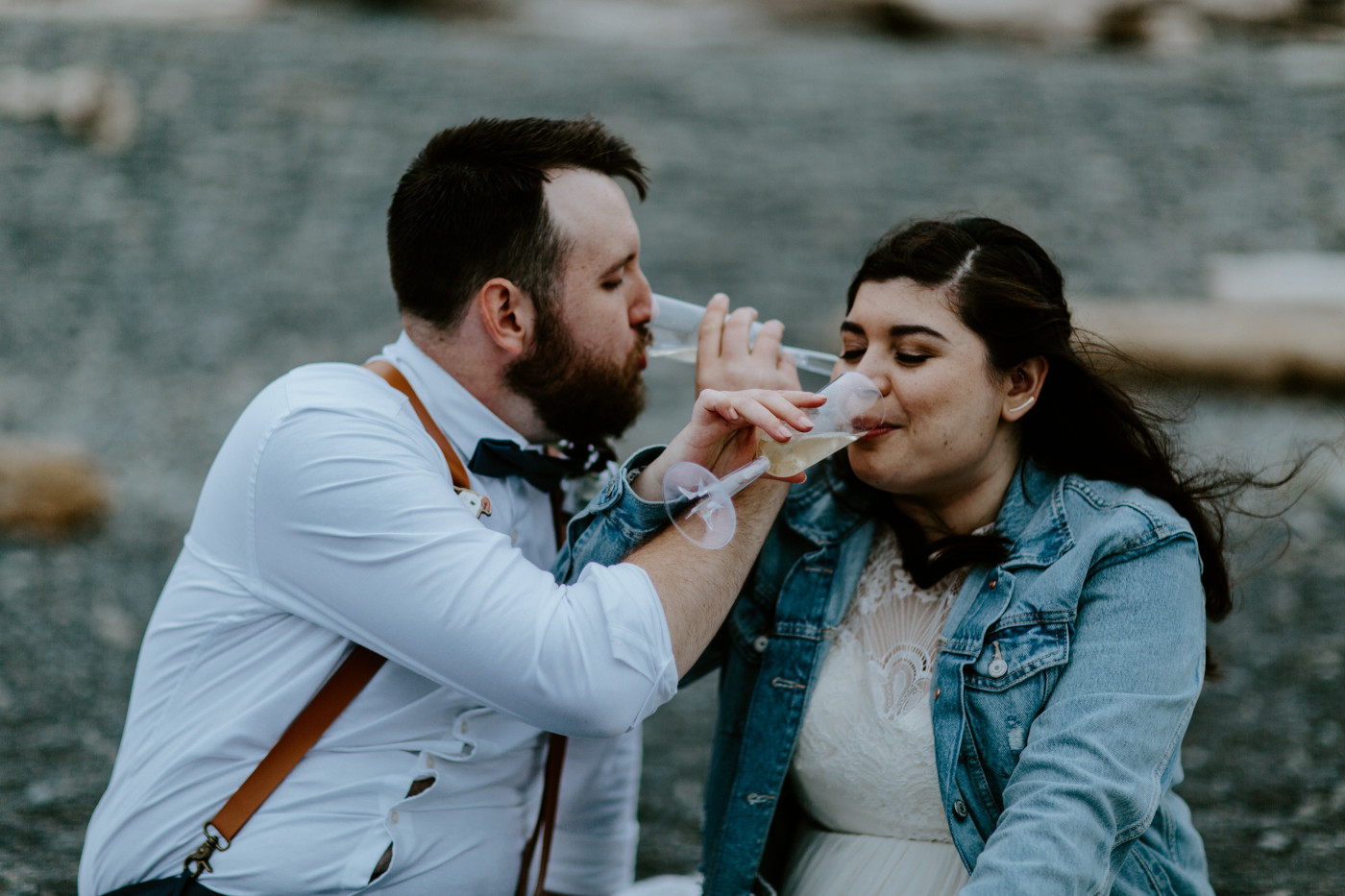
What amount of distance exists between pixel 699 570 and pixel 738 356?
0.58m

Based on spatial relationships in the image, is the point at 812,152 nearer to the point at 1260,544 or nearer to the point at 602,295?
the point at 1260,544

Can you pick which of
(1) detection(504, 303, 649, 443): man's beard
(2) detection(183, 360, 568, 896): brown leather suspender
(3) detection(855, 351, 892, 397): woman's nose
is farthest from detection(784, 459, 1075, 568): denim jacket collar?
(2) detection(183, 360, 568, 896): brown leather suspender

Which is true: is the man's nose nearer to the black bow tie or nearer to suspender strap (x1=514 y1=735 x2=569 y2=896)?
the black bow tie

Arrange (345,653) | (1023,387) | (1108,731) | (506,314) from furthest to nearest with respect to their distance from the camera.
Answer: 1. (506,314)
2. (1023,387)
3. (345,653)
4. (1108,731)

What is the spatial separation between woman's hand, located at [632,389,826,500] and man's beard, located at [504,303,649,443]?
504 mm

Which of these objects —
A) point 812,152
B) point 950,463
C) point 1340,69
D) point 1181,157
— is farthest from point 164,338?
point 1340,69

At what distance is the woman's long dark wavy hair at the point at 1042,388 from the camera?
2658 millimetres

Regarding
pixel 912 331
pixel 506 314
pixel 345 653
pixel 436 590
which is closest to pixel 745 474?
pixel 912 331

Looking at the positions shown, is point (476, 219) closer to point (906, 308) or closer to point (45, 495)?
point (906, 308)

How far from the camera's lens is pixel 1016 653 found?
95.7 inches

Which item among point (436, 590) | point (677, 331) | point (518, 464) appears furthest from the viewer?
point (677, 331)

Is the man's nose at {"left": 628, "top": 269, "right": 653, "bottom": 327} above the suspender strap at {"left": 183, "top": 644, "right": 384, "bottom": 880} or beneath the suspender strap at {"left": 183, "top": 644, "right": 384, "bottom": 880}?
above

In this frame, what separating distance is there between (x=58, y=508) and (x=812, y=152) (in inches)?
376

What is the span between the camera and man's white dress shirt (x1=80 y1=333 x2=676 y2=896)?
238 cm
